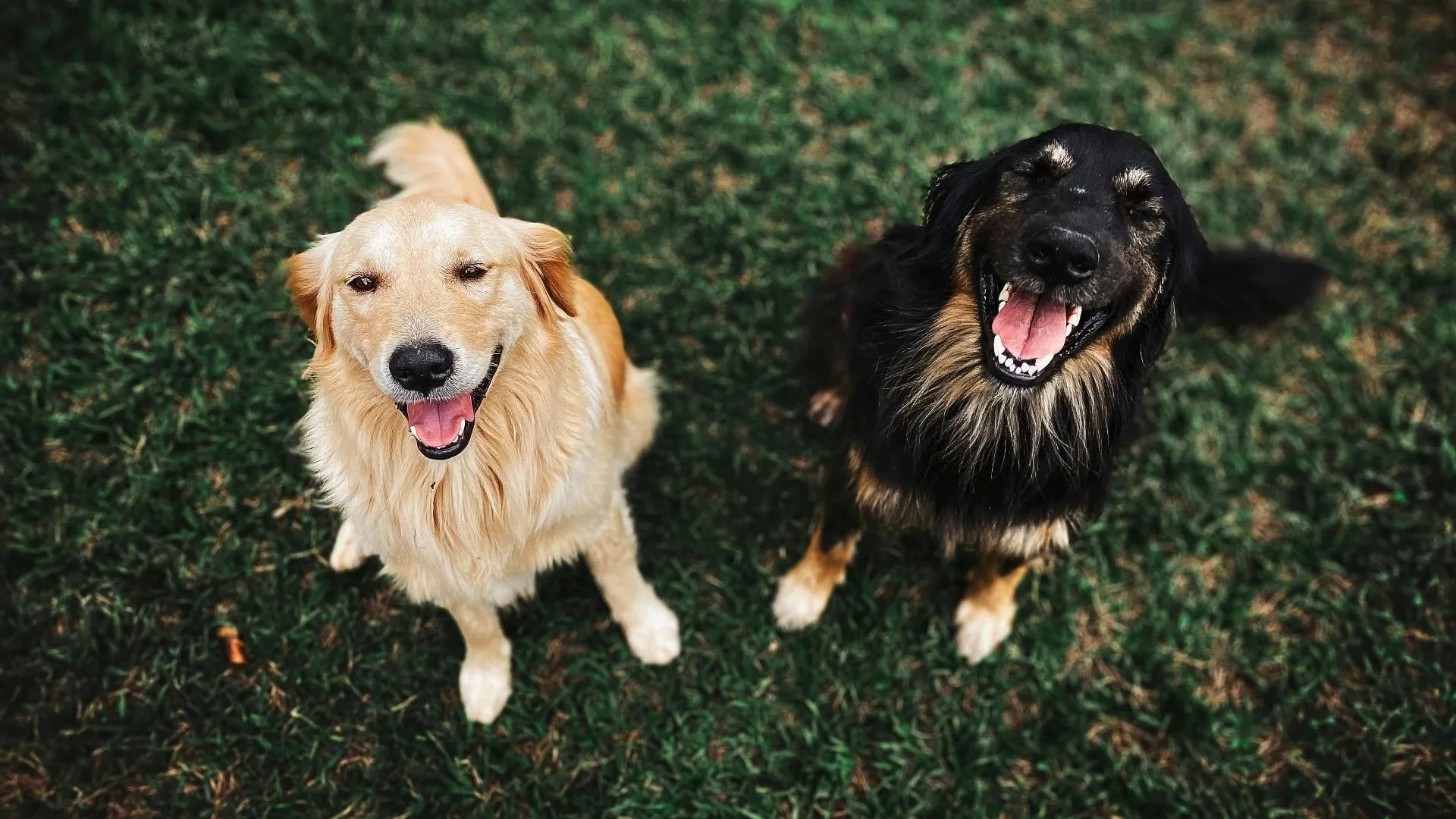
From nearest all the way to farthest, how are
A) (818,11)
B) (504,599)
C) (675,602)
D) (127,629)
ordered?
(504,599), (127,629), (675,602), (818,11)

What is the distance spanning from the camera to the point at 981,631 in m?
3.45

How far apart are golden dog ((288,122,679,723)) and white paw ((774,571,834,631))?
835mm

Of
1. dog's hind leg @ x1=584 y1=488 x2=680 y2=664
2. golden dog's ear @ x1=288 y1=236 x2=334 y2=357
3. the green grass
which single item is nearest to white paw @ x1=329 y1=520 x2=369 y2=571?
the green grass

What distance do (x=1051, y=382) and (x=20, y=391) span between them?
13.2ft

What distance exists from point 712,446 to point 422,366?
1.89 meters

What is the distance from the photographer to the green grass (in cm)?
326

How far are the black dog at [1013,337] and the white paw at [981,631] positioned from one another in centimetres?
38

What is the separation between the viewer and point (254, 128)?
166 inches

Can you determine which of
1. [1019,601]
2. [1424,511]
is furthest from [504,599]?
[1424,511]

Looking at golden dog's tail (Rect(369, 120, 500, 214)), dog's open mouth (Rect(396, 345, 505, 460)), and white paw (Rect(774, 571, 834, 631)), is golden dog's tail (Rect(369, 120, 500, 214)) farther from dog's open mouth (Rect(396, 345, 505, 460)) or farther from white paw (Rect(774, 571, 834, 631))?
A: white paw (Rect(774, 571, 834, 631))

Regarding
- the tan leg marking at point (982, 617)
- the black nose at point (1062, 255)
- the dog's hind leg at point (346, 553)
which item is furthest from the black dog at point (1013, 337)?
A: the dog's hind leg at point (346, 553)

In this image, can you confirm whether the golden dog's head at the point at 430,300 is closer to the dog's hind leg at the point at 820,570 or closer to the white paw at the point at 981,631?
the dog's hind leg at the point at 820,570

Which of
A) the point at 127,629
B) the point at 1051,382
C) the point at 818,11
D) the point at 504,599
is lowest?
the point at 127,629

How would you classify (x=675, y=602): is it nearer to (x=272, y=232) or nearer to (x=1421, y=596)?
(x=272, y=232)
